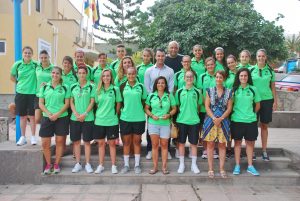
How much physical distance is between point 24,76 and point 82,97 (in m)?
1.20

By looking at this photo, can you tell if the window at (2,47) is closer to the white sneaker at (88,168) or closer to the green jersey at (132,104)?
the white sneaker at (88,168)

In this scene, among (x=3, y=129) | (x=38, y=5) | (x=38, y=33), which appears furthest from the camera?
(x=38, y=5)

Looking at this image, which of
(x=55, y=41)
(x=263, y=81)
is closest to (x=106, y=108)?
(x=263, y=81)

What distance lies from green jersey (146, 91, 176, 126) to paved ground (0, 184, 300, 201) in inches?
40.4

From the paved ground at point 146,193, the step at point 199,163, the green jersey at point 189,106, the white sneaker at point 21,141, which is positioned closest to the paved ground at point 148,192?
the paved ground at point 146,193

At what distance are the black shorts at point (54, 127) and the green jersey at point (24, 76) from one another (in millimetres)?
743

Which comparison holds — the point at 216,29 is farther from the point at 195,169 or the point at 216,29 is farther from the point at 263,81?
the point at 195,169

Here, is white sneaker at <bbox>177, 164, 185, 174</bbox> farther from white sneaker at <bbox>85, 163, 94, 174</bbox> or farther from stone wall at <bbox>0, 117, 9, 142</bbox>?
stone wall at <bbox>0, 117, 9, 142</bbox>

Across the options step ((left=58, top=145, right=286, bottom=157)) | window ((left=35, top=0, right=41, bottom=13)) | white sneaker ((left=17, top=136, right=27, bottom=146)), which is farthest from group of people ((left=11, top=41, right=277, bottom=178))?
window ((left=35, top=0, right=41, bottom=13))

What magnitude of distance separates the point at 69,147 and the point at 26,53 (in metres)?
1.86

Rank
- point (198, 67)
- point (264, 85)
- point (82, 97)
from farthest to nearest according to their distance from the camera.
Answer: point (198, 67) < point (264, 85) < point (82, 97)

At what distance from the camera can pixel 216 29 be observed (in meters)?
16.7

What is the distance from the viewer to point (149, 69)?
6375 millimetres

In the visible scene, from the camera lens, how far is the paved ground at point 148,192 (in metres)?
5.33
